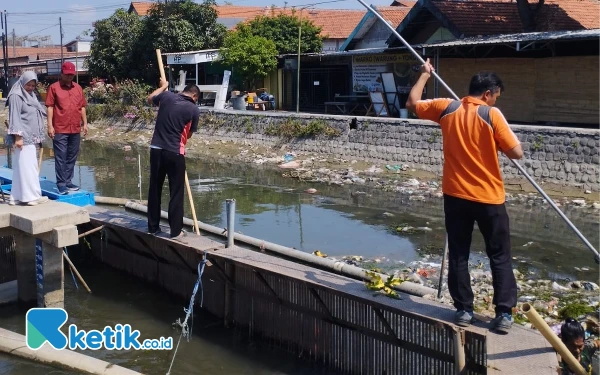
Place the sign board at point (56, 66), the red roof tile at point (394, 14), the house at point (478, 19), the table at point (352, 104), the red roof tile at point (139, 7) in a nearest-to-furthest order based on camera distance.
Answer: the house at point (478, 19) < the table at point (352, 104) < the red roof tile at point (394, 14) < the sign board at point (56, 66) < the red roof tile at point (139, 7)

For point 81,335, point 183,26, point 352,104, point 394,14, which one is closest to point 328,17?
point 394,14

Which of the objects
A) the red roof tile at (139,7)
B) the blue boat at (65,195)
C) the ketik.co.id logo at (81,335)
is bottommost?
the ketik.co.id logo at (81,335)

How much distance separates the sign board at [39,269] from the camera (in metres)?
7.00

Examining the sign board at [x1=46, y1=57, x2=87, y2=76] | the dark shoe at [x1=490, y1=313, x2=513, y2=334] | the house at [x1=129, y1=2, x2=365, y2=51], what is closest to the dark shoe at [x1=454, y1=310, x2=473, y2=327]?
the dark shoe at [x1=490, y1=313, x2=513, y2=334]

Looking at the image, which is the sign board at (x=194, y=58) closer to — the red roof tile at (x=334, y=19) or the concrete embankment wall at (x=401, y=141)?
the concrete embankment wall at (x=401, y=141)

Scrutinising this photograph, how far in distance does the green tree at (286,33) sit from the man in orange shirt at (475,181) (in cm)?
2354

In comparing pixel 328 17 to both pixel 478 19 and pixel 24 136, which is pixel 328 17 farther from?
pixel 24 136

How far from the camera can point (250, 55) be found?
82.4ft

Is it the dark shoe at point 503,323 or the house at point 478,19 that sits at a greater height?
the house at point 478,19

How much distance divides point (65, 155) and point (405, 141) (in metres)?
10.2

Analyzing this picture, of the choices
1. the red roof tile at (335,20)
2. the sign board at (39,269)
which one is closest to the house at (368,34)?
the red roof tile at (335,20)

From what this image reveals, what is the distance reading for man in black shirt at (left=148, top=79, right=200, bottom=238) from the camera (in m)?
6.76

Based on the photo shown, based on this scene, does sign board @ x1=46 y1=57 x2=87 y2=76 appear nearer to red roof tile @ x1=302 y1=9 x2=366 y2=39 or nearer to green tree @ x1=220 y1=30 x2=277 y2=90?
red roof tile @ x1=302 y1=9 x2=366 y2=39

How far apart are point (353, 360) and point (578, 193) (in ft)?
31.3
